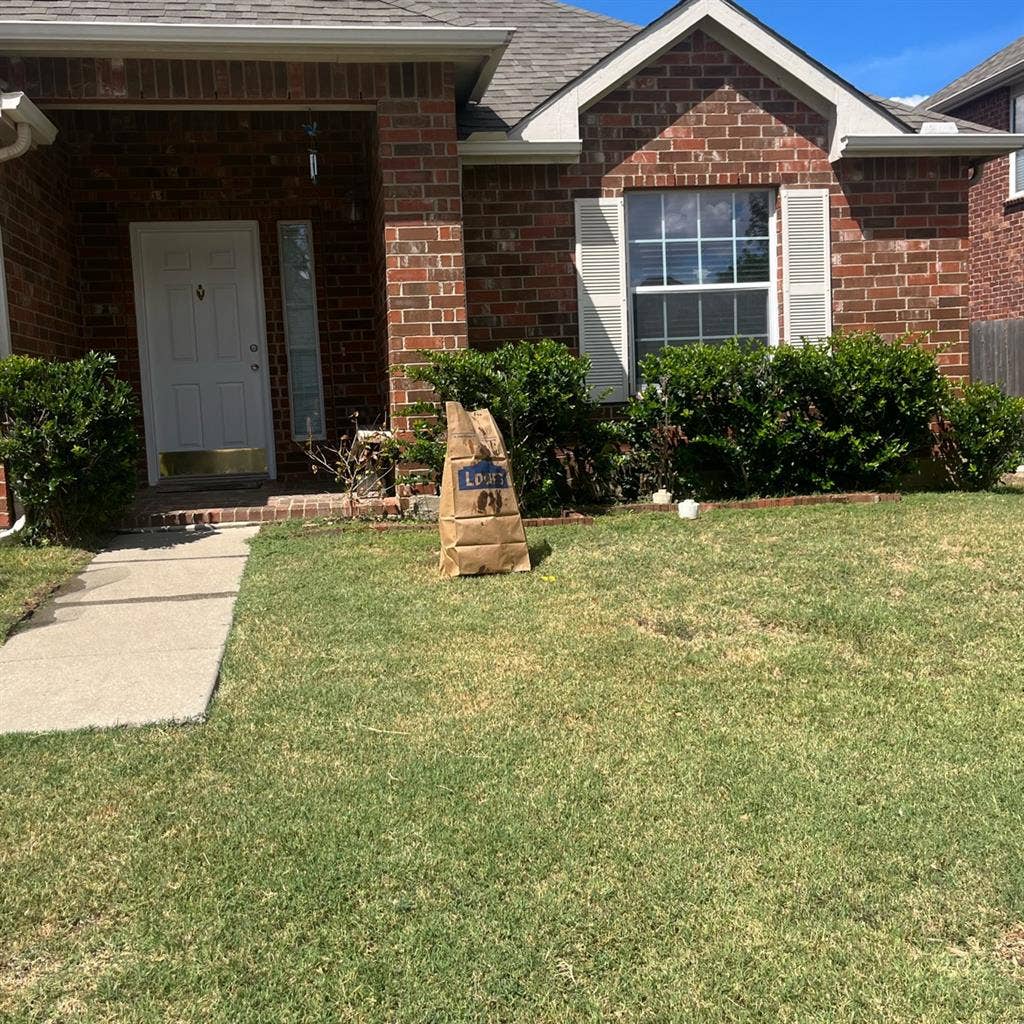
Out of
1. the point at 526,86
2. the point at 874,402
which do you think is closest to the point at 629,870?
the point at 874,402

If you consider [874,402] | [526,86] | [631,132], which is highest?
[526,86]

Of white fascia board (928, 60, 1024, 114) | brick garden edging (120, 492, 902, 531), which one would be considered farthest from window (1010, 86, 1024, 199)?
brick garden edging (120, 492, 902, 531)

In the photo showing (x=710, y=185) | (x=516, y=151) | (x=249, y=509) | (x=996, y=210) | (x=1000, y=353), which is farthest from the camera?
(x=996, y=210)

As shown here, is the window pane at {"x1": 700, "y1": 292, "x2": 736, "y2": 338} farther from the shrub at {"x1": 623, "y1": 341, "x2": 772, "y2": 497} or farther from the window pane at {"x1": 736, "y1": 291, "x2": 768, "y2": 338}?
the shrub at {"x1": 623, "y1": 341, "x2": 772, "y2": 497}

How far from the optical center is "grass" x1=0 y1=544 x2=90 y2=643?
5.03 metres

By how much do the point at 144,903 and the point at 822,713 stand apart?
2.21 meters

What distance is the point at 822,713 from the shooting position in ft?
11.1

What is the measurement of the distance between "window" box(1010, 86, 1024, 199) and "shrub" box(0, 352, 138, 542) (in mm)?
13365

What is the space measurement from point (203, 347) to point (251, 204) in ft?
4.70

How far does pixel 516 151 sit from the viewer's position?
8.02 meters

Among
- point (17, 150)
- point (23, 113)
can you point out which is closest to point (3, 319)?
point (17, 150)

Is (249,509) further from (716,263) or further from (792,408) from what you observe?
(716,263)

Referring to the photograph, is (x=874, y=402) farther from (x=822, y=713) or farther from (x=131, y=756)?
(x=131, y=756)

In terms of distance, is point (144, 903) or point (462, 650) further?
point (462, 650)
